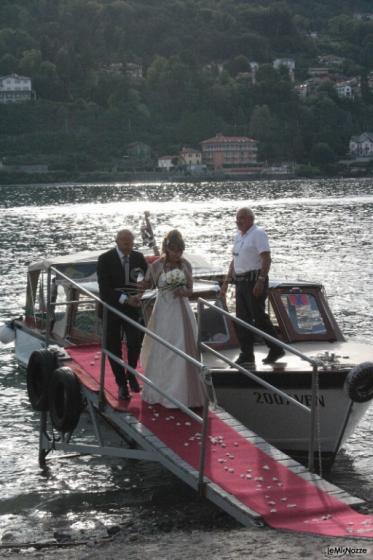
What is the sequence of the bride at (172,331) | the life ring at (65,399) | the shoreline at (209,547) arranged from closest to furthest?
1. the shoreline at (209,547)
2. the bride at (172,331)
3. the life ring at (65,399)

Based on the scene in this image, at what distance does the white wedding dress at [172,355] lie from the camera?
12008mm

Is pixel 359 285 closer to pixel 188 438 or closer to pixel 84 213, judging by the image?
pixel 188 438

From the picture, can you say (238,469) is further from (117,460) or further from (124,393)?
(117,460)

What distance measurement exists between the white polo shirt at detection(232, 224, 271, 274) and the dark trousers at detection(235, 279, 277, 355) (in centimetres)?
21

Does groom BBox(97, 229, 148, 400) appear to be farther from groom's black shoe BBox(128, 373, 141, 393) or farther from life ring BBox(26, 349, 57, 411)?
life ring BBox(26, 349, 57, 411)

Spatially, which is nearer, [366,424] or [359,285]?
[366,424]

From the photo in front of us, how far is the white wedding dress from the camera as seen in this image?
473 inches

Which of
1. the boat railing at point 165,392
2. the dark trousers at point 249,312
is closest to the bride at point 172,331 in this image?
the boat railing at point 165,392

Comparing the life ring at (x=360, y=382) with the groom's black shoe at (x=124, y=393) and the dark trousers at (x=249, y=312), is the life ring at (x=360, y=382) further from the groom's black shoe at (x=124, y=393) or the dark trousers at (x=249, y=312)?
the groom's black shoe at (x=124, y=393)

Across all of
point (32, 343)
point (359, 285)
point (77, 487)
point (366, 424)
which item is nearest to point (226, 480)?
point (77, 487)

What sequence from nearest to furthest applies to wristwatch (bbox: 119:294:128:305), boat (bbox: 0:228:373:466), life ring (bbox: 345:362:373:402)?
life ring (bbox: 345:362:373:402)
boat (bbox: 0:228:373:466)
wristwatch (bbox: 119:294:128:305)

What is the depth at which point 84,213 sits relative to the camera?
103062mm

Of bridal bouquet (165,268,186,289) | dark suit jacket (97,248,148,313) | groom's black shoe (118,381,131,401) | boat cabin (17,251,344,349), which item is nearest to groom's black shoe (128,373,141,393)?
groom's black shoe (118,381,131,401)

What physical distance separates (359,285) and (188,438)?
27.0 m
